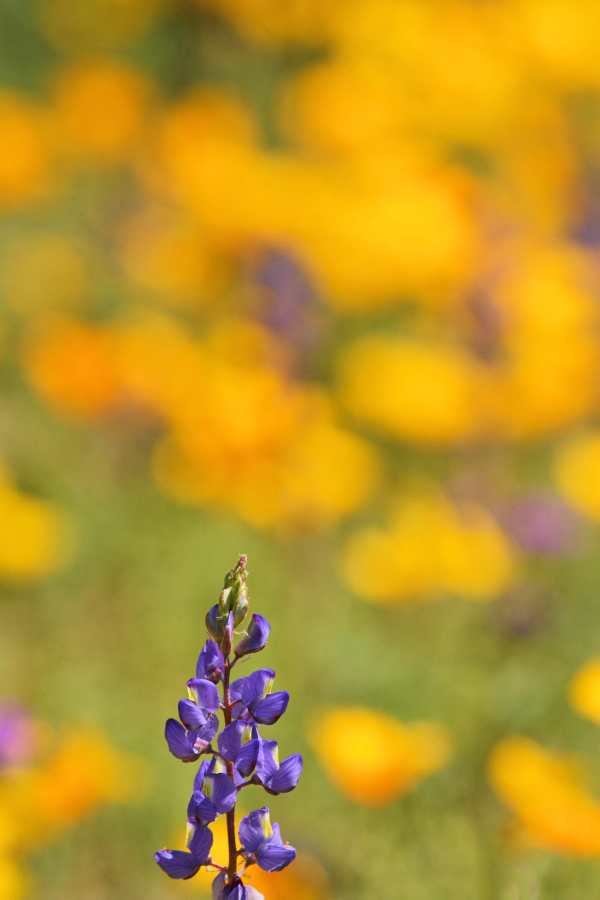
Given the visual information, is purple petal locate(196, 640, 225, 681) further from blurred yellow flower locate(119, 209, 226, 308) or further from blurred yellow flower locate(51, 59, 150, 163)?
blurred yellow flower locate(51, 59, 150, 163)

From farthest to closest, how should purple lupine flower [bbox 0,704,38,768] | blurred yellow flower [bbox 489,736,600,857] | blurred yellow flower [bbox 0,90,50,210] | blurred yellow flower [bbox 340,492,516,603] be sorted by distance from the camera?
1. blurred yellow flower [bbox 0,90,50,210]
2. blurred yellow flower [bbox 340,492,516,603]
3. purple lupine flower [bbox 0,704,38,768]
4. blurred yellow flower [bbox 489,736,600,857]

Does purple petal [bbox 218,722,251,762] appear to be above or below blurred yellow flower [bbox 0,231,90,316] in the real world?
below

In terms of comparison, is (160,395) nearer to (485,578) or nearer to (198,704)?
(485,578)

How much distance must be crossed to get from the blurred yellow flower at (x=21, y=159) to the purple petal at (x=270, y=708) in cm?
394

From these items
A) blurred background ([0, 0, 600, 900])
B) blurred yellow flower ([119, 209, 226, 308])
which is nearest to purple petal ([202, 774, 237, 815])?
blurred background ([0, 0, 600, 900])

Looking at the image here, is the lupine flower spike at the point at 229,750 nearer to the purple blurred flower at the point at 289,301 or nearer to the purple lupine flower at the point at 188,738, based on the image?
the purple lupine flower at the point at 188,738

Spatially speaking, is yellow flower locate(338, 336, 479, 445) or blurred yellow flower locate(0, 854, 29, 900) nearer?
blurred yellow flower locate(0, 854, 29, 900)

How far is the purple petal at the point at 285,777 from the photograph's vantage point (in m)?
1.00

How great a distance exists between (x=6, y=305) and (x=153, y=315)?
68 centimetres

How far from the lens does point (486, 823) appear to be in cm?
191

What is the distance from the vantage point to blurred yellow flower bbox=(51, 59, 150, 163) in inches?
193

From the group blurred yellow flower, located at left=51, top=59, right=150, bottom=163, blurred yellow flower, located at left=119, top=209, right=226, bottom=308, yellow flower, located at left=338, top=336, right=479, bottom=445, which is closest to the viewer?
yellow flower, located at left=338, top=336, right=479, bottom=445

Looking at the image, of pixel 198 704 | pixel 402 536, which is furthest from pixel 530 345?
pixel 198 704

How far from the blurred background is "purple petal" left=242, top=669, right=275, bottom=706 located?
1.64 ft
